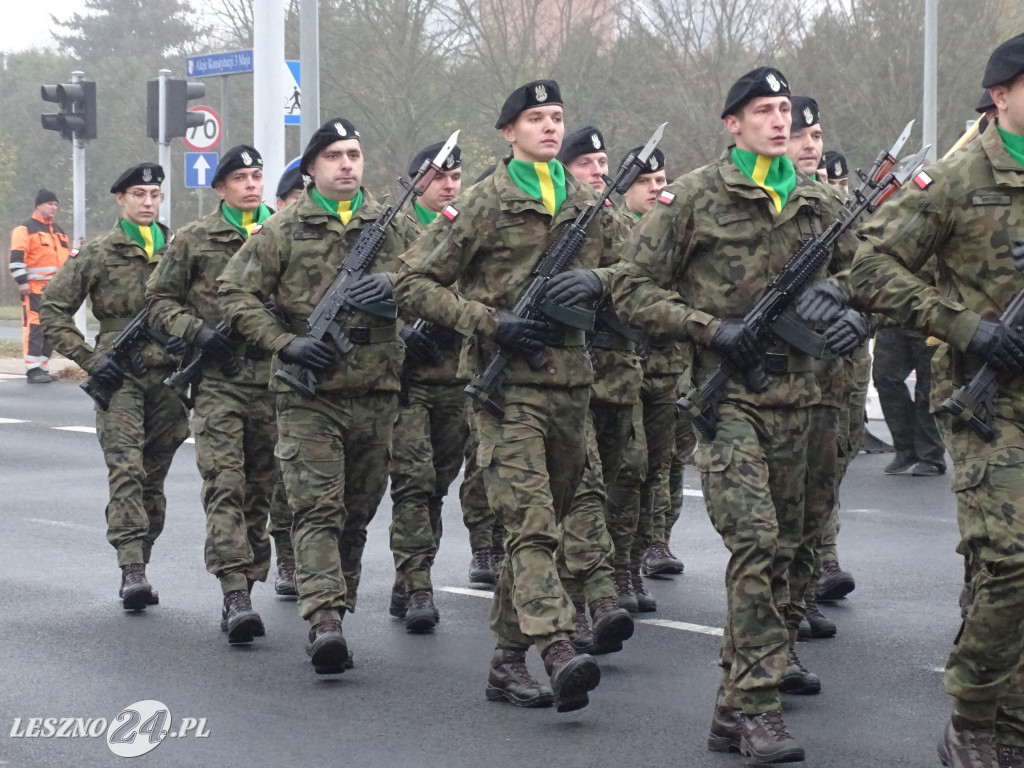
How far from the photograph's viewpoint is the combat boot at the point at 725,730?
559cm

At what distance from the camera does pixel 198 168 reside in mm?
20359

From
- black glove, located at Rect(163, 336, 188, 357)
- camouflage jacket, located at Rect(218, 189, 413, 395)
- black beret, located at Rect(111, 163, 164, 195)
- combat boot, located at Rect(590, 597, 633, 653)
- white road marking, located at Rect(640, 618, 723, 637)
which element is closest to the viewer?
combat boot, located at Rect(590, 597, 633, 653)

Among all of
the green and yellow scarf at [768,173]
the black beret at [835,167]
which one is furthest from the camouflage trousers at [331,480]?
the black beret at [835,167]

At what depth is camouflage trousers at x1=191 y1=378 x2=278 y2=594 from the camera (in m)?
7.77

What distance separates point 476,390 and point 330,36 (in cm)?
2738

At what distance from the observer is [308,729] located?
19.9 ft

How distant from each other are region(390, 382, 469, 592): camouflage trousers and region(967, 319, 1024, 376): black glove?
356 cm

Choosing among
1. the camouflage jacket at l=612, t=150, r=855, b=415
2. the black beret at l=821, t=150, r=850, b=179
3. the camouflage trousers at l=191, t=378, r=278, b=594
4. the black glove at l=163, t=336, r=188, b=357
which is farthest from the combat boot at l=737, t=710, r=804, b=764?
the black beret at l=821, t=150, r=850, b=179

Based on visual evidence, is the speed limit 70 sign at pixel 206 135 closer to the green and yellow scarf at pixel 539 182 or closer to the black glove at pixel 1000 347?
the green and yellow scarf at pixel 539 182

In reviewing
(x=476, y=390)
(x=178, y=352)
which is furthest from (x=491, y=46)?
(x=476, y=390)

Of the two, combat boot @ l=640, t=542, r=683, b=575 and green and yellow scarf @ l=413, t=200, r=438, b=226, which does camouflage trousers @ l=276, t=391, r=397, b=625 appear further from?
combat boot @ l=640, t=542, r=683, b=575

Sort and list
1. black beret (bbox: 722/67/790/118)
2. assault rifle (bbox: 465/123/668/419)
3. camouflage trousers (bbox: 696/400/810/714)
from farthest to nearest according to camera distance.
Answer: assault rifle (bbox: 465/123/668/419), black beret (bbox: 722/67/790/118), camouflage trousers (bbox: 696/400/810/714)

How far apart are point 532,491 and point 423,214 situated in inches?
124

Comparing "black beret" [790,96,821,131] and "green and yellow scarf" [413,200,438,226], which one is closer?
"black beret" [790,96,821,131]
